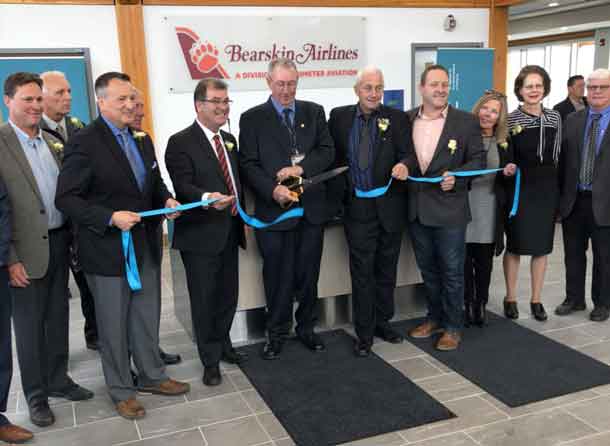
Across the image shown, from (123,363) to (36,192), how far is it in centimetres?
A: 100

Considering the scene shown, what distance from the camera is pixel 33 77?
116 inches

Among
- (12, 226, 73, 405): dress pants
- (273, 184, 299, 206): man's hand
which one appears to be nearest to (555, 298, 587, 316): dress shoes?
(273, 184, 299, 206): man's hand

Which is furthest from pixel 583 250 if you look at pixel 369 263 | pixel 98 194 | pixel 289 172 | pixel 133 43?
pixel 133 43

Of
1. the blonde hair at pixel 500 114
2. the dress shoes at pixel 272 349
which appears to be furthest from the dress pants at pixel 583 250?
the dress shoes at pixel 272 349

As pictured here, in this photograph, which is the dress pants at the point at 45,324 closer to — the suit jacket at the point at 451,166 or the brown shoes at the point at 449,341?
the suit jacket at the point at 451,166

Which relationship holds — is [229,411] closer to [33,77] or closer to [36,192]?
[36,192]

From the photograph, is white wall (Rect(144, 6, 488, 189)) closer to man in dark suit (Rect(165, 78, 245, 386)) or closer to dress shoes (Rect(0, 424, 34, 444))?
man in dark suit (Rect(165, 78, 245, 386))

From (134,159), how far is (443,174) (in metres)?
1.84

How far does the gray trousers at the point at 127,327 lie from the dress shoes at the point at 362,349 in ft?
4.02

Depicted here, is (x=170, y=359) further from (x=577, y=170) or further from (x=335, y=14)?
(x=335, y=14)

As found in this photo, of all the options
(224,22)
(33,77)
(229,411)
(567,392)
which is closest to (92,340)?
(229,411)

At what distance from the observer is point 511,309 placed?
4.39 metres

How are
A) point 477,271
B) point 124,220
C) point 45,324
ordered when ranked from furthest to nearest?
point 477,271, point 45,324, point 124,220

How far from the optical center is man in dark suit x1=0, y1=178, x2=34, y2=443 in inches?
107
